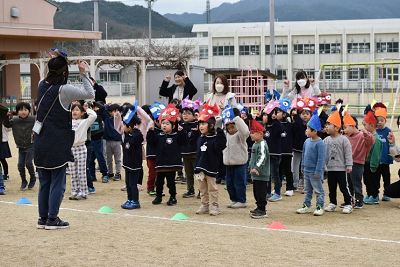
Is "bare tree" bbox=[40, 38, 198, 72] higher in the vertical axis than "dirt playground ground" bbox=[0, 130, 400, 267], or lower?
higher

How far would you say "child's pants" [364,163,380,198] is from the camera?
9172 millimetres

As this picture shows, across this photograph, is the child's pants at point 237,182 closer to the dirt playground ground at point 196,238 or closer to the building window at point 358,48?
the dirt playground ground at point 196,238

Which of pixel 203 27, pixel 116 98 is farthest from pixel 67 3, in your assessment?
pixel 116 98

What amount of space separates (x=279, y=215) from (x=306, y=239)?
60.7 inches

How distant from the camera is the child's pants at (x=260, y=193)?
802 cm

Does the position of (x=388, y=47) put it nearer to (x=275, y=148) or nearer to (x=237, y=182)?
(x=275, y=148)

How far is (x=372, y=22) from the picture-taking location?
6278cm

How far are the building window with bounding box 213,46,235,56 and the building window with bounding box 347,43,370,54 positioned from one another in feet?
38.4

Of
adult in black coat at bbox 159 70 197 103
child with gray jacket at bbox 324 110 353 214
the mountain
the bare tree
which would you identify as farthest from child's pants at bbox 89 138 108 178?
the mountain

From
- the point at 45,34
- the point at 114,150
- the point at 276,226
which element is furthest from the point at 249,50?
the point at 276,226

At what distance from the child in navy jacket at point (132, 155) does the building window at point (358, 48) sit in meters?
53.1

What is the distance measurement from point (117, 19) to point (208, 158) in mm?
127104

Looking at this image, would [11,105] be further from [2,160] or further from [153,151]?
[153,151]

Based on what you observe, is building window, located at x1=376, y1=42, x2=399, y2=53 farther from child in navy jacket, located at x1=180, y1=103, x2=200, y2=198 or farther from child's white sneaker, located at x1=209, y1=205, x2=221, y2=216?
child's white sneaker, located at x1=209, y1=205, x2=221, y2=216
